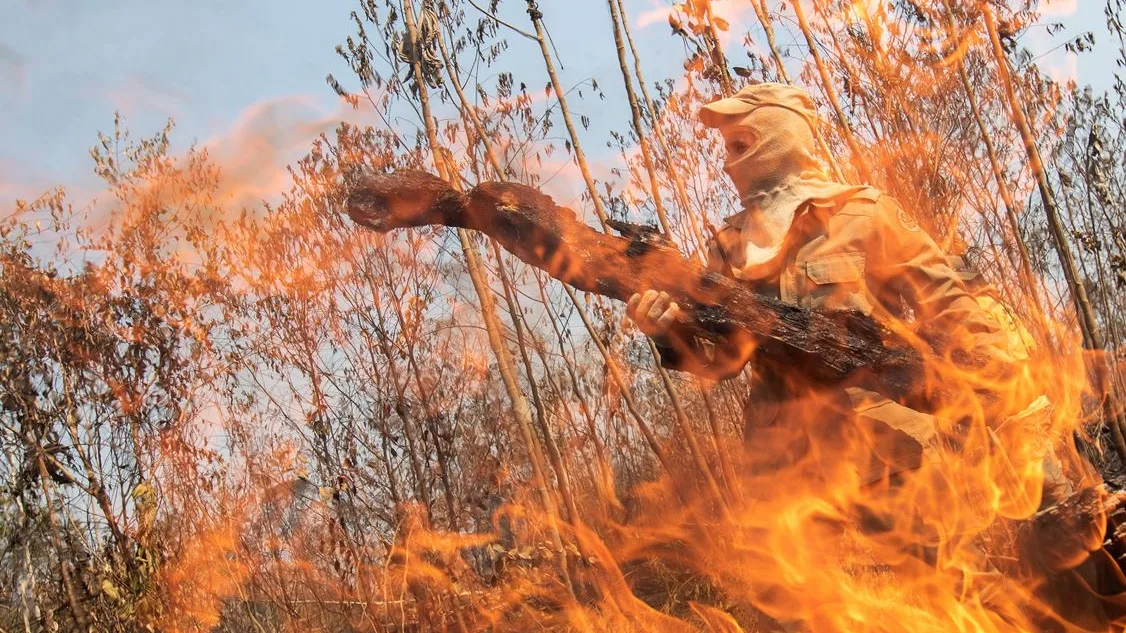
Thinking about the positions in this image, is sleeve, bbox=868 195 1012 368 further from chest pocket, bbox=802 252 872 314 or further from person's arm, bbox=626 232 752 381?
person's arm, bbox=626 232 752 381

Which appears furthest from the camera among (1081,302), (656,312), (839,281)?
(1081,302)

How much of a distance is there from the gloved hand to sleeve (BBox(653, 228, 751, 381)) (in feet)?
0.12

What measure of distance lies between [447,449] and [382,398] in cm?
82

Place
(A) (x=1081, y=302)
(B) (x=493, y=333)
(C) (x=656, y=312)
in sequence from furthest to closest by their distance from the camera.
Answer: (B) (x=493, y=333)
(A) (x=1081, y=302)
(C) (x=656, y=312)

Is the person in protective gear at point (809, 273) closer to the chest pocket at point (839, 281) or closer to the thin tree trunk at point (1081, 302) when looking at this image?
the chest pocket at point (839, 281)

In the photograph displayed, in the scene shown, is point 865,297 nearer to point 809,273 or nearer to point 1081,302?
point 809,273

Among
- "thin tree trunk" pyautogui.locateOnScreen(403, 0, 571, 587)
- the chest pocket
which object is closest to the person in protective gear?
the chest pocket

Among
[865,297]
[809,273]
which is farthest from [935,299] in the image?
[809,273]

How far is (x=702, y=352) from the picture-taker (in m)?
2.46

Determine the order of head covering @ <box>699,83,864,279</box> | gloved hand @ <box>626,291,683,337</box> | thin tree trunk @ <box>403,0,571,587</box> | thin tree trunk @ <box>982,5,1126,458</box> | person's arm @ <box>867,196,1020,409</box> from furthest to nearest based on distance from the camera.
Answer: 1. thin tree trunk @ <box>403,0,571,587</box>
2. thin tree trunk @ <box>982,5,1126,458</box>
3. head covering @ <box>699,83,864,279</box>
4. gloved hand @ <box>626,291,683,337</box>
5. person's arm @ <box>867,196,1020,409</box>

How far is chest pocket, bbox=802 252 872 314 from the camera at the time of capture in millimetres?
2354

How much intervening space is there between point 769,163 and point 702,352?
A: 644mm

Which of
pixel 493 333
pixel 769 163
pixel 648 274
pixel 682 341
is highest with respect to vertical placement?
pixel 493 333

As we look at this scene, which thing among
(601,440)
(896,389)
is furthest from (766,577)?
(601,440)
